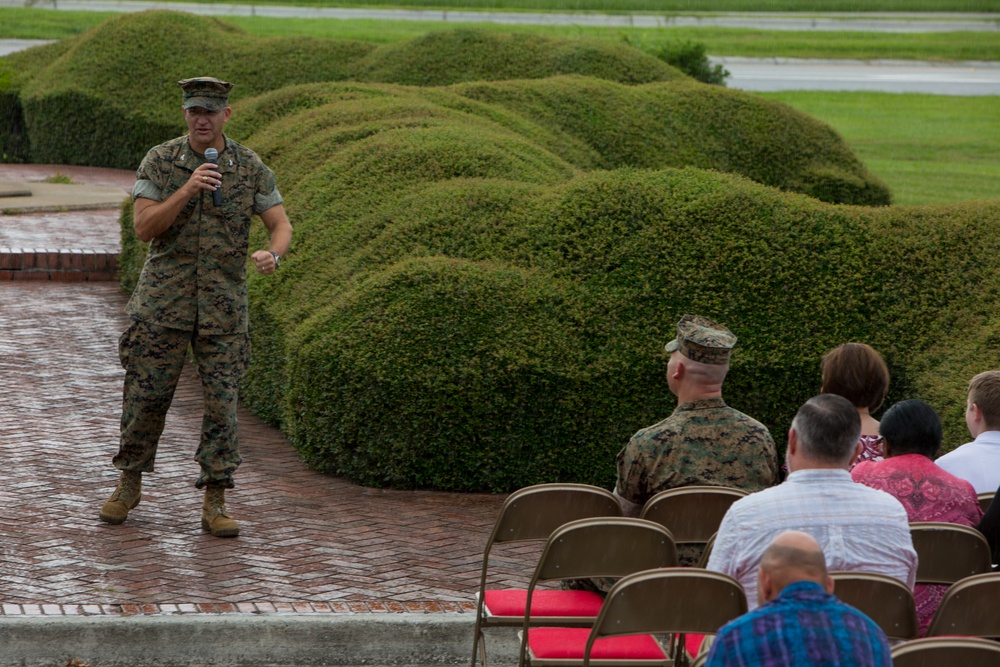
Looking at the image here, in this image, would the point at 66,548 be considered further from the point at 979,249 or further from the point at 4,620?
the point at 979,249

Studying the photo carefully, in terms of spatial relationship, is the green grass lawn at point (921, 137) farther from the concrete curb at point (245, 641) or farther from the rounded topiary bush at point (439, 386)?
the concrete curb at point (245, 641)

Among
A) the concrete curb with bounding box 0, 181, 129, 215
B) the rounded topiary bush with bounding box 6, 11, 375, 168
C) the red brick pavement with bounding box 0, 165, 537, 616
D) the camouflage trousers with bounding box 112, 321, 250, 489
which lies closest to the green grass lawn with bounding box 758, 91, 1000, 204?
the rounded topiary bush with bounding box 6, 11, 375, 168

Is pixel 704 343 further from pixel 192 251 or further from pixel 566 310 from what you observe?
pixel 566 310

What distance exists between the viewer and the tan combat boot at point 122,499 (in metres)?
6.47

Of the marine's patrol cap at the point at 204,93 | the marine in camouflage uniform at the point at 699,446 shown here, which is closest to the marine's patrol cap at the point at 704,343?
the marine in camouflage uniform at the point at 699,446

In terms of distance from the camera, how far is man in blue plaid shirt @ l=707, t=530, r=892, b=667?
10.0 ft

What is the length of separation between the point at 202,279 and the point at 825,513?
128 inches

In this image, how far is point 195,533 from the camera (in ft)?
21.1

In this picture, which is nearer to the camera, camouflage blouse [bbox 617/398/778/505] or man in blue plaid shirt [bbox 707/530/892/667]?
man in blue plaid shirt [bbox 707/530/892/667]

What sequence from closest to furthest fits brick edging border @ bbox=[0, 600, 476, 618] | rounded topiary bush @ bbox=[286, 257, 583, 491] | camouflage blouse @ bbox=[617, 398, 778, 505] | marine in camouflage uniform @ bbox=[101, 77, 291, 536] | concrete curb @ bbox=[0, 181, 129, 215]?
camouflage blouse @ bbox=[617, 398, 778, 505] → brick edging border @ bbox=[0, 600, 476, 618] → marine in camouflage uniform @ bbox=[101, 77, 291, 536] → rounded topiary bush @ bbox=[286, 257, 583, 491] → concrete curb @ bbox=[0, 181, 129, 215]

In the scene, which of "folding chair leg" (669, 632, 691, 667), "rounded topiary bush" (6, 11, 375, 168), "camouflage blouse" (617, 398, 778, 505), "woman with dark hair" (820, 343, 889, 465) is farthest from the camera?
"rounded topiary bush" (6, 11, 375, 168)

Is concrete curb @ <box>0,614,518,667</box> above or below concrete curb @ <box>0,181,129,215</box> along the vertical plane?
below

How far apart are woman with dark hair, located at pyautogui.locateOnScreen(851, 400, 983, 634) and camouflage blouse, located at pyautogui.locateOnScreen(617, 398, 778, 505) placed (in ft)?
1.32

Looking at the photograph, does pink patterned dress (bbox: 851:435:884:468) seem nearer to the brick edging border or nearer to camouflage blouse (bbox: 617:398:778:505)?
camouflage blouse (bbox: 617:398:778:505)
